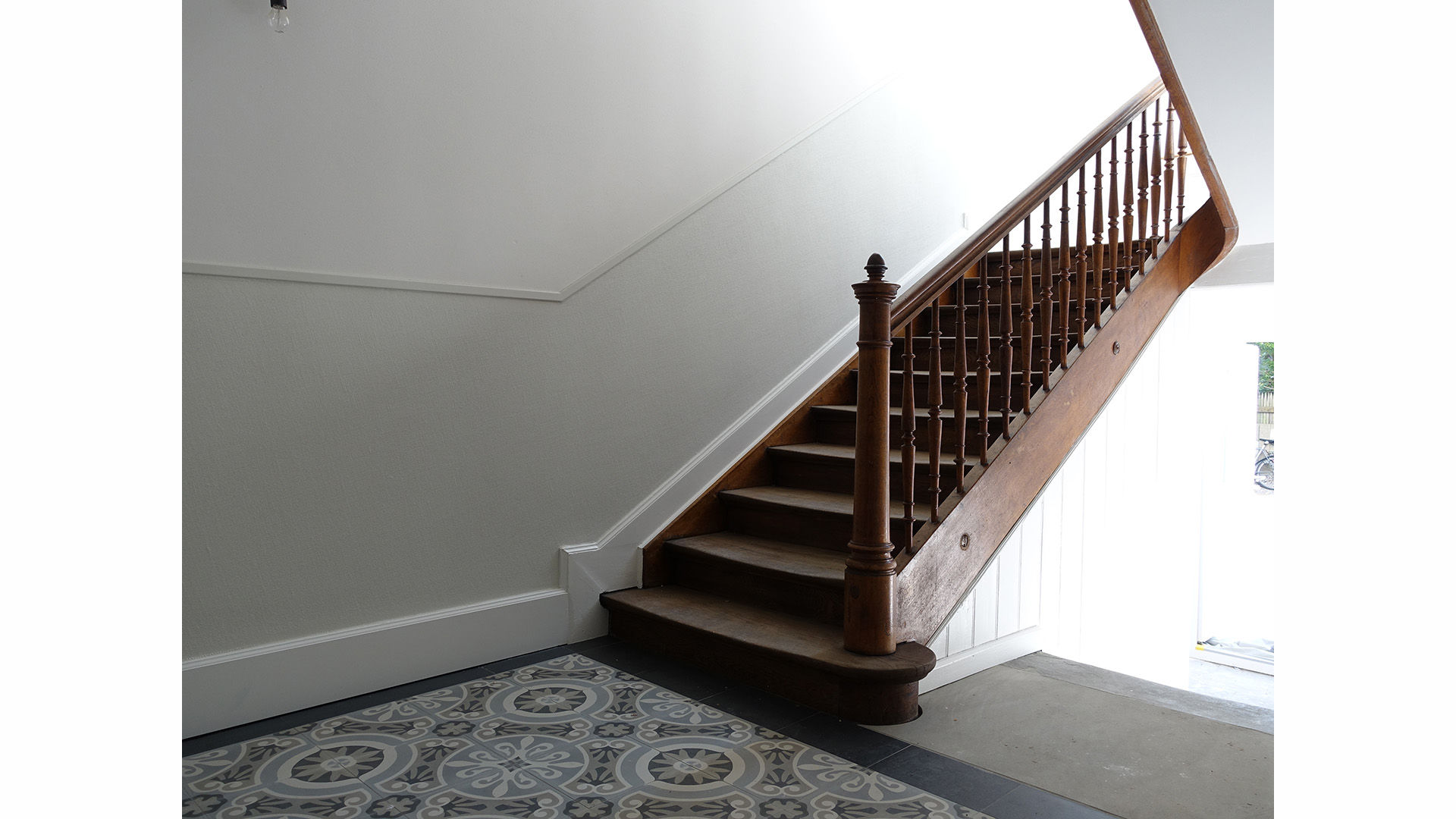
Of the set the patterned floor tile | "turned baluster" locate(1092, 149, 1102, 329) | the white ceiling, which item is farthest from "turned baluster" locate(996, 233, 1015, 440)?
the patterned floor tile

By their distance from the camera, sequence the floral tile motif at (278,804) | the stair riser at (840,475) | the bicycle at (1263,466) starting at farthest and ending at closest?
1. the bicycle at (1263,466)
2. the stair riser at (840,475)
3. the floral tile motif at (278,804)

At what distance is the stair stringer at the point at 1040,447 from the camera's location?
2.60 m

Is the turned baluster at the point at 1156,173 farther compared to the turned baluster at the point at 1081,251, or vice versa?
the turned baluster at the point at 1156,173

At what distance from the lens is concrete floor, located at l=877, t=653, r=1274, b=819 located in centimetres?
196

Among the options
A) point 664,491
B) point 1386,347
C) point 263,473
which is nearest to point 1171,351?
point 664,491

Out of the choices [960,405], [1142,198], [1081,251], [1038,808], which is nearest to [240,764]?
[1038,808]

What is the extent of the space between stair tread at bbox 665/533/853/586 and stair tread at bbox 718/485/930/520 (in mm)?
148

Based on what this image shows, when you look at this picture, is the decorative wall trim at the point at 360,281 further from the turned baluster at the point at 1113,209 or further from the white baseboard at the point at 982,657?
the turned baluster at the point at 1113,209

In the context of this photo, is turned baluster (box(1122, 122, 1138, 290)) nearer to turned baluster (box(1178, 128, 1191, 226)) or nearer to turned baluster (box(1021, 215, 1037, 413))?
turned baluster (box(1178, 128, 1191, 226))

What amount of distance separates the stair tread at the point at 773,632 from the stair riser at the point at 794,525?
36cm

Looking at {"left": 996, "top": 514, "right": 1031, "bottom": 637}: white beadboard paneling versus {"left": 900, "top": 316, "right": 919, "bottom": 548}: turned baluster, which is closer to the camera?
{"left": 900, "top": 316, "right": 919, "bottom": 548}: turned baluster

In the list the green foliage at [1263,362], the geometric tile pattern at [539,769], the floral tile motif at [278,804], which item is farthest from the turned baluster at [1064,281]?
the green foliage at [1263,362]
